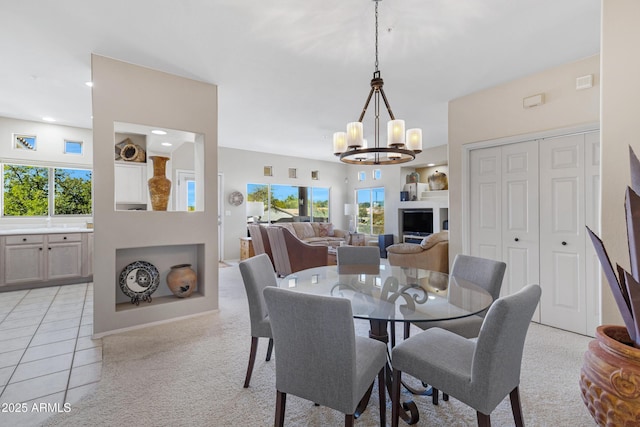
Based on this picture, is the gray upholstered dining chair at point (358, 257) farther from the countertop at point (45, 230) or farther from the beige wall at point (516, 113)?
the countertop at point (45, 230)

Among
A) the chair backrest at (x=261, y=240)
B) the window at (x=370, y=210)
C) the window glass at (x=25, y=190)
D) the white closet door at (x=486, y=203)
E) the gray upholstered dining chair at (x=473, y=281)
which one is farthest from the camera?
the window at (x=370, y=210)

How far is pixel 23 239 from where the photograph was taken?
4453 millimetres

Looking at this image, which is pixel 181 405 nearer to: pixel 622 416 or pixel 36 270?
pixel 622 416

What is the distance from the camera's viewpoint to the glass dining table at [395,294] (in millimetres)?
1638

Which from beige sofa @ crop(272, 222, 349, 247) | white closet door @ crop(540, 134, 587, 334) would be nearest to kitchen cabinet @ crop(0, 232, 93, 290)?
beige sofa @ crop(272, 222, 349, 247)

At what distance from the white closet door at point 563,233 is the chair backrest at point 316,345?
296 cm

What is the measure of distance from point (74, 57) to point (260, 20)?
204cm

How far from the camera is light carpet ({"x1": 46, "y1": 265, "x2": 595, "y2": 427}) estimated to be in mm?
1753

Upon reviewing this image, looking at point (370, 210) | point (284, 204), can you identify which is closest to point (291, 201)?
point (284, 204)

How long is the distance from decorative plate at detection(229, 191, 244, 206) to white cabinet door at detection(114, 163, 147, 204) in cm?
234

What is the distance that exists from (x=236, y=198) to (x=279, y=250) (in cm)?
261

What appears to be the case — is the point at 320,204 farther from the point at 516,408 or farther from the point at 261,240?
the point at 516,408

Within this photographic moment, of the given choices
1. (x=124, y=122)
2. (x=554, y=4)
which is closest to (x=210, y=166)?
(x=124, y=122)

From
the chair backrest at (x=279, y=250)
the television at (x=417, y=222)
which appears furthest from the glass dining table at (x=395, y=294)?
the television at (x=417, y=222)
